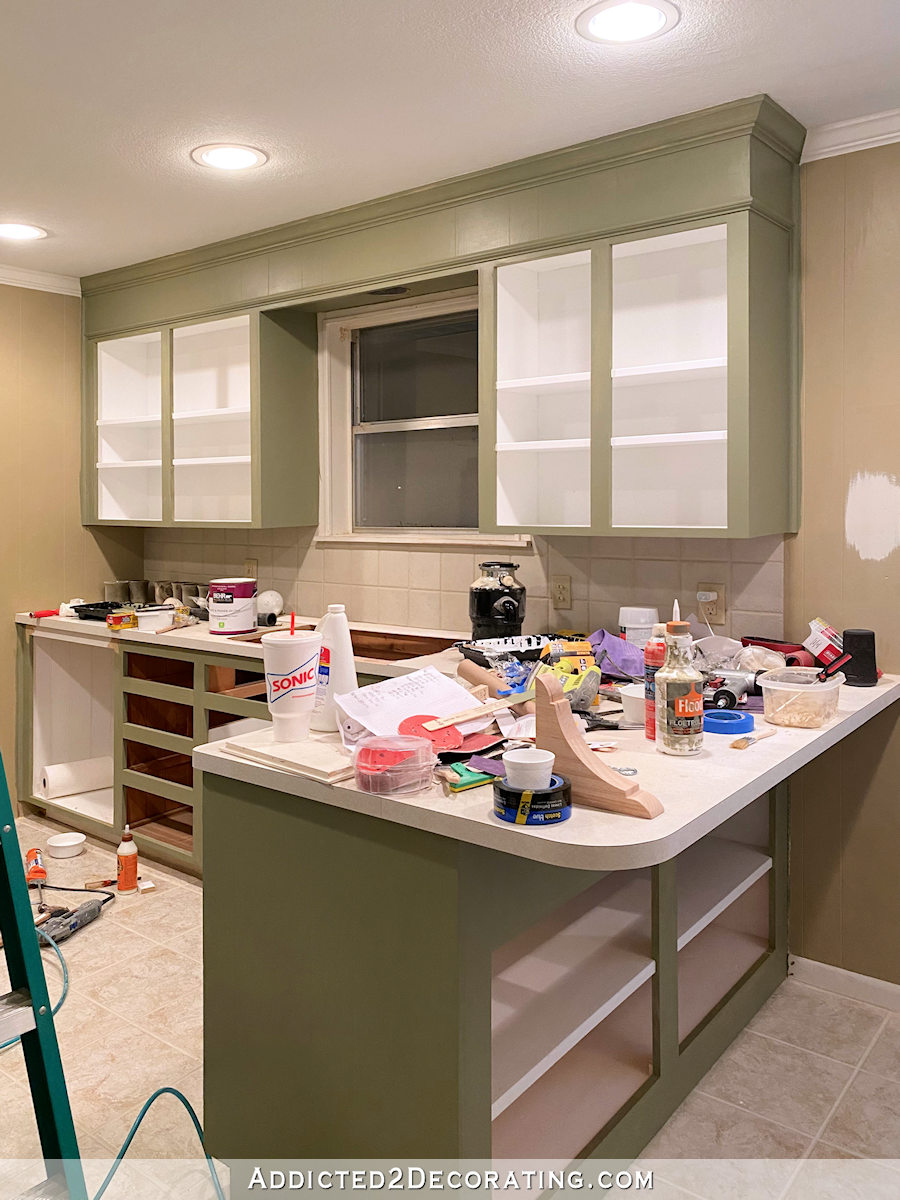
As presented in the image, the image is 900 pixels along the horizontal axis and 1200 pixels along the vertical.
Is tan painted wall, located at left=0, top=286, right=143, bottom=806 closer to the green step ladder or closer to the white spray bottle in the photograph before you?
the white spray bottle

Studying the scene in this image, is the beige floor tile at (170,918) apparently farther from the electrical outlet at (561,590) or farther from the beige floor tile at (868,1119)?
the beige floor tile at (868,1119)

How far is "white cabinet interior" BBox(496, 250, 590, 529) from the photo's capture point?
294 centimetres

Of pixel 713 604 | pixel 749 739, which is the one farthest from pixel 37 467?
pixel 749 739

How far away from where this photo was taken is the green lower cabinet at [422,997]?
1.53 m

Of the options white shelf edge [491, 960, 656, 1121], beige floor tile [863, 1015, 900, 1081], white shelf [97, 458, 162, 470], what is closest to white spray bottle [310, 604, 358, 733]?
white shelf edge [491, 960, 656, 1121]

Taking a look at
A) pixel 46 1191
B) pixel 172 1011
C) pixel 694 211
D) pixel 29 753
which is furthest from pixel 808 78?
pixel 29 753

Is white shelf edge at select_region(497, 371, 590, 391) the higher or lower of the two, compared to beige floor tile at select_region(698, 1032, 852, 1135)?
higher

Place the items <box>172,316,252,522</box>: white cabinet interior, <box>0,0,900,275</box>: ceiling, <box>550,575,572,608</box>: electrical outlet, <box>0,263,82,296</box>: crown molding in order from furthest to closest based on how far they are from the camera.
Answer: <box>0,263,82,296</box>: crown molding
<box>172,316,252,522</box>: white cabinet interior
<box>550,575,572,608</box>: electrical outlet
<box>0,0,900,275</box>: ceiling

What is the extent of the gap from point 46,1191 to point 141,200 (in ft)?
9.97

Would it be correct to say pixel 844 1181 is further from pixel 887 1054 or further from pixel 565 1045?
pixel 565 1045

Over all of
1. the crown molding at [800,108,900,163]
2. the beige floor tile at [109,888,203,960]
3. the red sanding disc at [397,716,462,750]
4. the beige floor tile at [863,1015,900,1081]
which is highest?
the crown molding at [800,108,900,163]

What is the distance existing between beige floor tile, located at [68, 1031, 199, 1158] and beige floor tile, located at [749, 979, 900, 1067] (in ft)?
5.06

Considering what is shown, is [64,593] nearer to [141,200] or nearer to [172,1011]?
[141,200]

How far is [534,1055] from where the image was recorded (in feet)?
5.71
